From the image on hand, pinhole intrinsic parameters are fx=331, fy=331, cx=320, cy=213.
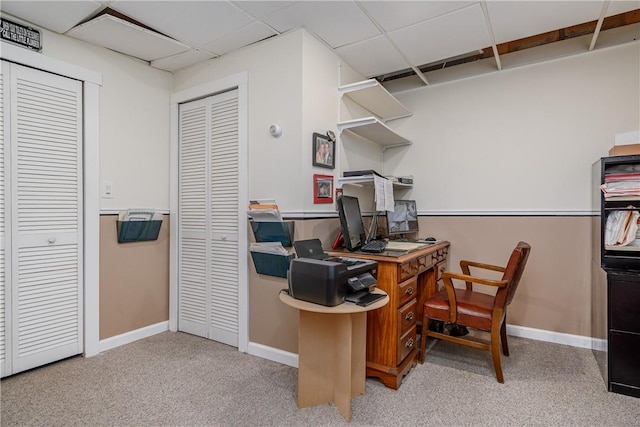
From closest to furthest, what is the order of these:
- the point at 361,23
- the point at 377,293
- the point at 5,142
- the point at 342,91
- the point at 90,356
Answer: the point at 377,293 → the point at 5,142 → the point at 361,23 → the point at 90,356 → the point at 342,91

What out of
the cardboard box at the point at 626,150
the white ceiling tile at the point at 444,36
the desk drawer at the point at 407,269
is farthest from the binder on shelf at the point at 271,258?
the cardboard box at the point at 626,150

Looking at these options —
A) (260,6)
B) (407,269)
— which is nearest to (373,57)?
(260,6)

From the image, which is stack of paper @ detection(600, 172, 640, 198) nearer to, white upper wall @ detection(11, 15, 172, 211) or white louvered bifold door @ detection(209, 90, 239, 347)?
white louvered bifold door @ detection(209, 90, 239, 347)

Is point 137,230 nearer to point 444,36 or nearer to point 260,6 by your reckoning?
point 260,6

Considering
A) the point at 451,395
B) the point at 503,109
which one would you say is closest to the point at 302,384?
the point at 451,395

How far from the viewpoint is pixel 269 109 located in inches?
104

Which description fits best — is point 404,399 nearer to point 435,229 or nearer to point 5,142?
point 435,229

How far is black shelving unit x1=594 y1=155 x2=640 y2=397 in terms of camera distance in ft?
6.90

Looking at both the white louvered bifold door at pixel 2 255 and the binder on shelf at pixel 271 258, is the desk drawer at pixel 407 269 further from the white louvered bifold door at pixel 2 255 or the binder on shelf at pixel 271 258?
the white louvered bifold door at pixel 2 255

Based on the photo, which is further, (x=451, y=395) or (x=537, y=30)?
(x=537, y=30)

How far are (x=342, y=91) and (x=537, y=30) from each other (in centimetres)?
154

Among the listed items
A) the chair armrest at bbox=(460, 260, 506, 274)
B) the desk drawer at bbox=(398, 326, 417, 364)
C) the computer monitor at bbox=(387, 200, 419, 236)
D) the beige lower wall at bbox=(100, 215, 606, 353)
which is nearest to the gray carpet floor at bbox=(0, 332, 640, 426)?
the desk drawer at bbox=(398, 326, 417, 364)

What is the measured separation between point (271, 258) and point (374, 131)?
4.98 feet

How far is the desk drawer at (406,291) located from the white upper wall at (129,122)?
234 centimetres
